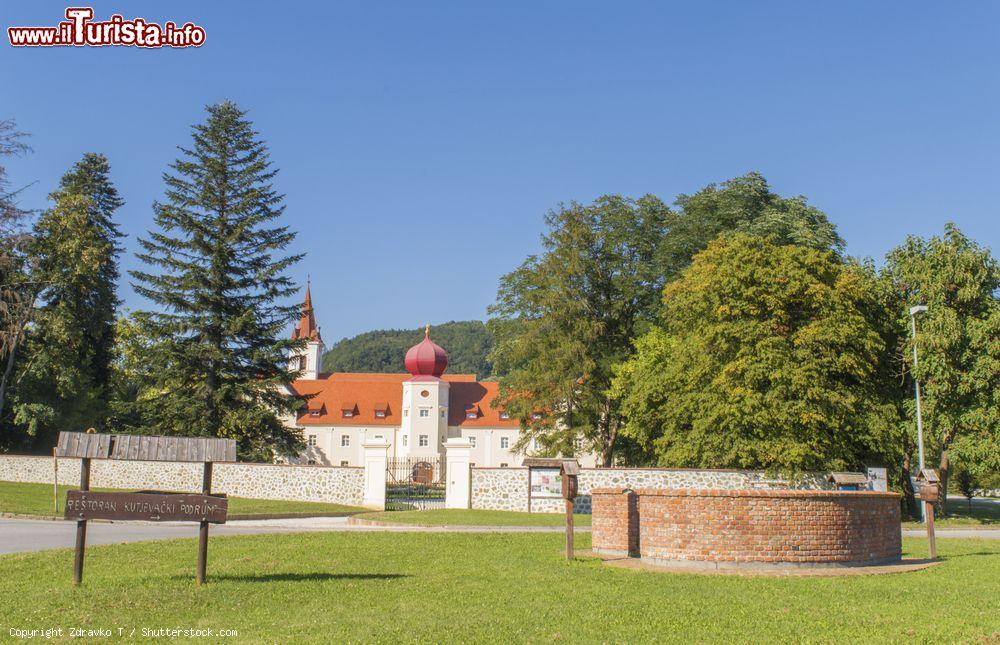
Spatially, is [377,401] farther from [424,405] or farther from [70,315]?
[70,315]

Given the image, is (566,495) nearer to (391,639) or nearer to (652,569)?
(652,569)

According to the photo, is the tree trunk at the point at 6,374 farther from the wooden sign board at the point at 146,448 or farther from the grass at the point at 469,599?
the wooden sign board at the point at 146,448

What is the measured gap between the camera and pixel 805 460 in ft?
100

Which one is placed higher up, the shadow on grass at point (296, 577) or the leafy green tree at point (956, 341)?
the leafy green tree at point (956, 341)

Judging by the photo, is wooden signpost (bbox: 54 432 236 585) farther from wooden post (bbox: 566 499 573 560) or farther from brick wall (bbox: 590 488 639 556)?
brick wall (bbox: 590 488 639 556)

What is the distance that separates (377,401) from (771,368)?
5285 cm

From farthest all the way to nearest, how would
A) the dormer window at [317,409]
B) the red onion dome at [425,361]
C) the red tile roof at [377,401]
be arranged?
the red tile roof at [377,401] → the dormer window at [317,409] → the red onion dome at [425,361]

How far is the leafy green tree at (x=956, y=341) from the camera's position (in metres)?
32.8

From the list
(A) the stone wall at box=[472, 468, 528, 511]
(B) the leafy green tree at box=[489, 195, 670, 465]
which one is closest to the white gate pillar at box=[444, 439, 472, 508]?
(A) the stone wall at box=[472, 468, 528, 511]

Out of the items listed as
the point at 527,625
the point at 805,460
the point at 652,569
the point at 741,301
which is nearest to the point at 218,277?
the point at 741,301

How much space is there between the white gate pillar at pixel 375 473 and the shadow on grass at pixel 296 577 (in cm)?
1871

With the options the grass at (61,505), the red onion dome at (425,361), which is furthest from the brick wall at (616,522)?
the red onion dome at (425,361)

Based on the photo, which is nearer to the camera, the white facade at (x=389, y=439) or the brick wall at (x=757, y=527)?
the brick wall at (x=757, y=527)

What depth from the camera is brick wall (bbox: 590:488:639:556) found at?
15453 millimetres
